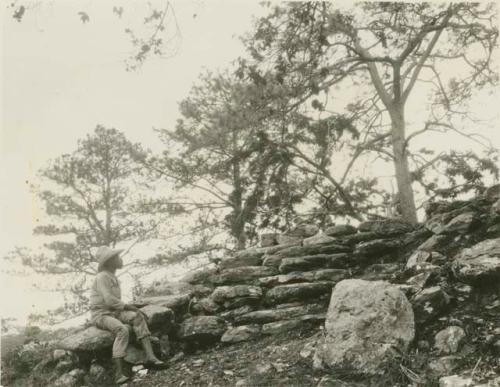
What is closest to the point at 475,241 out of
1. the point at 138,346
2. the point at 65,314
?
the point at 138,346

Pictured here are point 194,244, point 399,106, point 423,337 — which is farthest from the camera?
point 194,244

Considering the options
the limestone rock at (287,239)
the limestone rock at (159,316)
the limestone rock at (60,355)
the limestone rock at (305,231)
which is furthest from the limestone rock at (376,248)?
the limestone rock at (60,355)

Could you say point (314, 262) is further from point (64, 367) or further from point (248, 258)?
point (64, 367)

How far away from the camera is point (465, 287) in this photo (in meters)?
5.96

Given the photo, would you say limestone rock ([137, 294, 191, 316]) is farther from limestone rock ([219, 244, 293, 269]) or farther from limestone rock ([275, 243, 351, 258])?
limestone rock ([275, 243, 351, 258])

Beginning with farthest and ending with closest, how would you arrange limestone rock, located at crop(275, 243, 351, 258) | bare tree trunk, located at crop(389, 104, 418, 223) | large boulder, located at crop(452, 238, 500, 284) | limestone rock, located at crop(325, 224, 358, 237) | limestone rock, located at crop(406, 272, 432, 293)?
1. bare tree trunk, located at crop(389, 104, 418, 223)
2. limestone rock, located at crop(325, 224, 358, 237)
3. limestone rock, located at crop(275, 243, 351, 258)
4. limestone rock, located at crop(406, 272, 432, 293)
5. large boulder, located at crop(452, 238, 500, 284)

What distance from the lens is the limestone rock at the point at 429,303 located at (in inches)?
222

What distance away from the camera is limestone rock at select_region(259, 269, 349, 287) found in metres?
8.03

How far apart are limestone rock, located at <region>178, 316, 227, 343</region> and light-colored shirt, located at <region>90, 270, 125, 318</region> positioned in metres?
1.00

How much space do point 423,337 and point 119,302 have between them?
13.4 ft

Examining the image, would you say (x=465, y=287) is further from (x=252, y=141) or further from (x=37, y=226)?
(x=37, y=226)

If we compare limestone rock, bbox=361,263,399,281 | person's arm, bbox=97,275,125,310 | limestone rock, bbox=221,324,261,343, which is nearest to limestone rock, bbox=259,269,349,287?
limestone rock, bbox=361,263,399,281

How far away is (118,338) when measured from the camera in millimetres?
6797

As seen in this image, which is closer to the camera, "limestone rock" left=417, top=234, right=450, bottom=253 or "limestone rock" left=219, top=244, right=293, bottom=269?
"limestone rock" left=417, top=234, right=450, bottom=253
